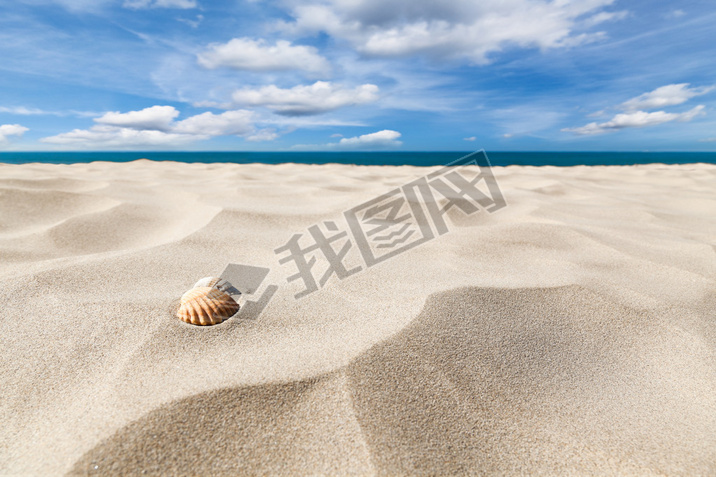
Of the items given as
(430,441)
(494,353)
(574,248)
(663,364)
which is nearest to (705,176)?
(574,248)

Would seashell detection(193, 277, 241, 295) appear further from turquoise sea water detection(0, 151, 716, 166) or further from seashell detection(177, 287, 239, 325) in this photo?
turquoise sea water detection(0, 151, 716, 166)

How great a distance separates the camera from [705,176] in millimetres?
5730

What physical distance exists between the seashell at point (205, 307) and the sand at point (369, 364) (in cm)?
4

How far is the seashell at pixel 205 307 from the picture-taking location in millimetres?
1189

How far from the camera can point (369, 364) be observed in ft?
3.30

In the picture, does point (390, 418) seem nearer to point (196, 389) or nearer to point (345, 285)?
point (196, 389)

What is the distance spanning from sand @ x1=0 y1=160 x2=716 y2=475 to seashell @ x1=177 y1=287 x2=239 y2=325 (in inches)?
1.5

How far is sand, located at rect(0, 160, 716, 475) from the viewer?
0.80 meters

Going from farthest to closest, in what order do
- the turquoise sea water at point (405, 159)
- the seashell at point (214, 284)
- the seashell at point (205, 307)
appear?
1. the turquoise sea water at point (405, 159)
2. the seashell at point (214, 284)
3. the seashell at point (205, 307)

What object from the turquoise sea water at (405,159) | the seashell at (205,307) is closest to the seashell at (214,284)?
the seashell at (205,307)

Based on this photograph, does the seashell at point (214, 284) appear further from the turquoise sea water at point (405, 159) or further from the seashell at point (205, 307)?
the turquoise sea water at point (405, 159)

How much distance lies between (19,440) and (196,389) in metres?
0.36

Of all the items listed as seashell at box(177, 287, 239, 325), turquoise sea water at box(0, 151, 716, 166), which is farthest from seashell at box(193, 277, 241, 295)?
turquoise sea water at box(0, 151, 716, 166)

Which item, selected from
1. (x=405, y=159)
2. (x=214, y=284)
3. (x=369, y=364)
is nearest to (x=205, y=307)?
(x=214, y=284)
